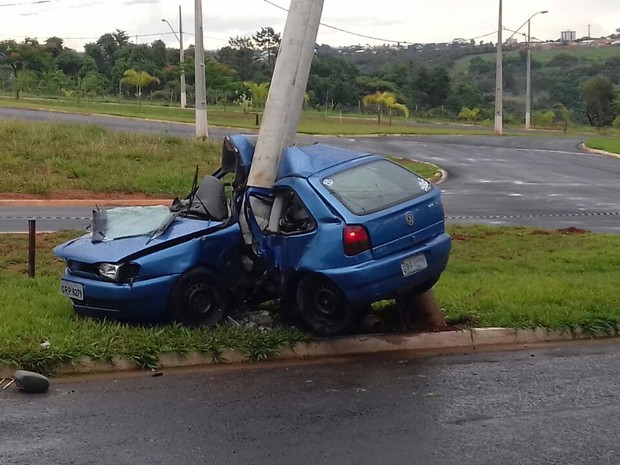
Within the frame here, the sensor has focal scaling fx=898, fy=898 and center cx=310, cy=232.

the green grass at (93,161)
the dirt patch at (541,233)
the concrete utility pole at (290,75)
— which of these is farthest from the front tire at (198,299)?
the green grass at (93,161)

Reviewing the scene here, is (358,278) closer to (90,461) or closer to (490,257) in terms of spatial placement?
(90,461)

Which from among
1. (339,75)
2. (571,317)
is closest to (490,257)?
(571,317)

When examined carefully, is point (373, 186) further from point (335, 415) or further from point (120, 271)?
point (335, 415)

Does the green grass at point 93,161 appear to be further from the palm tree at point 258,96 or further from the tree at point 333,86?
the tree at point 333,86

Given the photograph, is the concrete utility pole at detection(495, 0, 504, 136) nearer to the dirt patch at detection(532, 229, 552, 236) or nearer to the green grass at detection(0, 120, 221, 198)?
the green grass at detection(0, 120, 221, 198)

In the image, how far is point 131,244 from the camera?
745 centimetres

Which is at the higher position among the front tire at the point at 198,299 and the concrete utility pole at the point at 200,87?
the concrete utility pole at the point at 200,87

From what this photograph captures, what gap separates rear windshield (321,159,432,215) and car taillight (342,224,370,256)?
0.65 ft

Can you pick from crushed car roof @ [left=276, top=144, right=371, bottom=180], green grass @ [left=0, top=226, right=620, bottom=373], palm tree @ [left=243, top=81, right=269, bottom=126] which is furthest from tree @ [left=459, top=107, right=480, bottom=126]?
crushed car roof @ [left=276, top=144, right=371, bottom=180]

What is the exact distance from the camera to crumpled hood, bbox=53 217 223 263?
7305 mm

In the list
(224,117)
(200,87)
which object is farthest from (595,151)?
(224,117)

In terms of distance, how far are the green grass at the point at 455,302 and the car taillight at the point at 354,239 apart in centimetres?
89

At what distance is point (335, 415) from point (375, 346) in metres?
1.79

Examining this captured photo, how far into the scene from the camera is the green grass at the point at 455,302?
6914 mm
